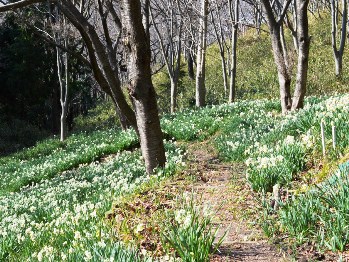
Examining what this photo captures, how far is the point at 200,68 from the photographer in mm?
16953

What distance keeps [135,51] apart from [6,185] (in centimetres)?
703

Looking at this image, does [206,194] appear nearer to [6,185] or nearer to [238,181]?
[238,181]

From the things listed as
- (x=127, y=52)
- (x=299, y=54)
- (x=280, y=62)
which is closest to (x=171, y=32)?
(x=280, y=62)

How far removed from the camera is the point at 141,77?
5.56 m

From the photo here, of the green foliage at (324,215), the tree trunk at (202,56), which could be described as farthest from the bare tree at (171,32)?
the green foliage at (324,215)

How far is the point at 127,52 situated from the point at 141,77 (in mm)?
404

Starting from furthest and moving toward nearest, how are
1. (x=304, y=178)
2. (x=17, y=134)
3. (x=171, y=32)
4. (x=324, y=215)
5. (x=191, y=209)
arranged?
(x=17, y=134), (x=171, y=32), (x=304, y=178), (x=191, y=209), (x=324, y=215)

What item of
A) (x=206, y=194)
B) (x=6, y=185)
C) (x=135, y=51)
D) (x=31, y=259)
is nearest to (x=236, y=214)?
(x=206, y=194)

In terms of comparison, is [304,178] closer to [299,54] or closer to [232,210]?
[232,210]

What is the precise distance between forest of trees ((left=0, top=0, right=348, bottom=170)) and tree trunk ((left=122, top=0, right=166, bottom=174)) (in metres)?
0.01

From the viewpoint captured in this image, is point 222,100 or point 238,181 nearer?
point 238,181

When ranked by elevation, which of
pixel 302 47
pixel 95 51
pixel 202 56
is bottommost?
pixel 95 51

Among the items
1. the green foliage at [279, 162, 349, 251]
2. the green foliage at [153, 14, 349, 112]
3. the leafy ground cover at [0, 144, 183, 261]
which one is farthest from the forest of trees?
the green foliage at [279, 162, 349, 251]

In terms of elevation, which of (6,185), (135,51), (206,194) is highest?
(135,51)
